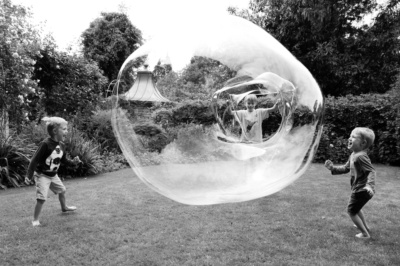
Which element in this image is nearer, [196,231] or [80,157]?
[196,231]

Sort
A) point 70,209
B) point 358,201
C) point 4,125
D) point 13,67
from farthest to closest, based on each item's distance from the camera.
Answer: point 13,67 < point 4,125 < point 70,209 < point 358,201

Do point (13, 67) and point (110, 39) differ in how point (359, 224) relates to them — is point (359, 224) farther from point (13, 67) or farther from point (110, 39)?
point (110, 39)

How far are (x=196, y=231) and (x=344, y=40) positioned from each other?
37.9ft

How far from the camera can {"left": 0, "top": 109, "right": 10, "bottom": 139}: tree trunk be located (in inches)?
298

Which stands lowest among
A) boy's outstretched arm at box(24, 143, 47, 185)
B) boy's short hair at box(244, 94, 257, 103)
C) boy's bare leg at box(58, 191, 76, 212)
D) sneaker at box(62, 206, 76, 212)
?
sneaker at box(62, 206, 76, 212)

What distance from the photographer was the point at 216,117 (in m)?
3.28

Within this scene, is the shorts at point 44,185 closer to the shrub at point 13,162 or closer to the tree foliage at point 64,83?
the shrub at point 13,162

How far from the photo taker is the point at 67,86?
11.4 m

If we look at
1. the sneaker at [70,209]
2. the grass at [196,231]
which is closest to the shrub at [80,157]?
the grass at [196,231]

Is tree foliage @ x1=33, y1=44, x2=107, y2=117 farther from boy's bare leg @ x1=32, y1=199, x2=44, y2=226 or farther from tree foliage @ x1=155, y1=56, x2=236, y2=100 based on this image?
tree foliage @ x1=155, y1=56, x2=236, y2=100

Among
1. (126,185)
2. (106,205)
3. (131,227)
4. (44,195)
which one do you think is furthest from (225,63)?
→ (126,185)

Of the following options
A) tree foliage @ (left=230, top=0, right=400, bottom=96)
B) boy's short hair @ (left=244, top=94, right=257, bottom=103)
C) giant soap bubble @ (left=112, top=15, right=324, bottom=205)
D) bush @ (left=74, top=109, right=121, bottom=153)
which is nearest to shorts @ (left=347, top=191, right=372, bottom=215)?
giant soap bubble @ (left=112, top=15, right=324, bottom=205)

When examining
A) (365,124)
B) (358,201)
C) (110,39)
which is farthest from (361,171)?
(110,39)

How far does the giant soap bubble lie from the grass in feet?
2.85
